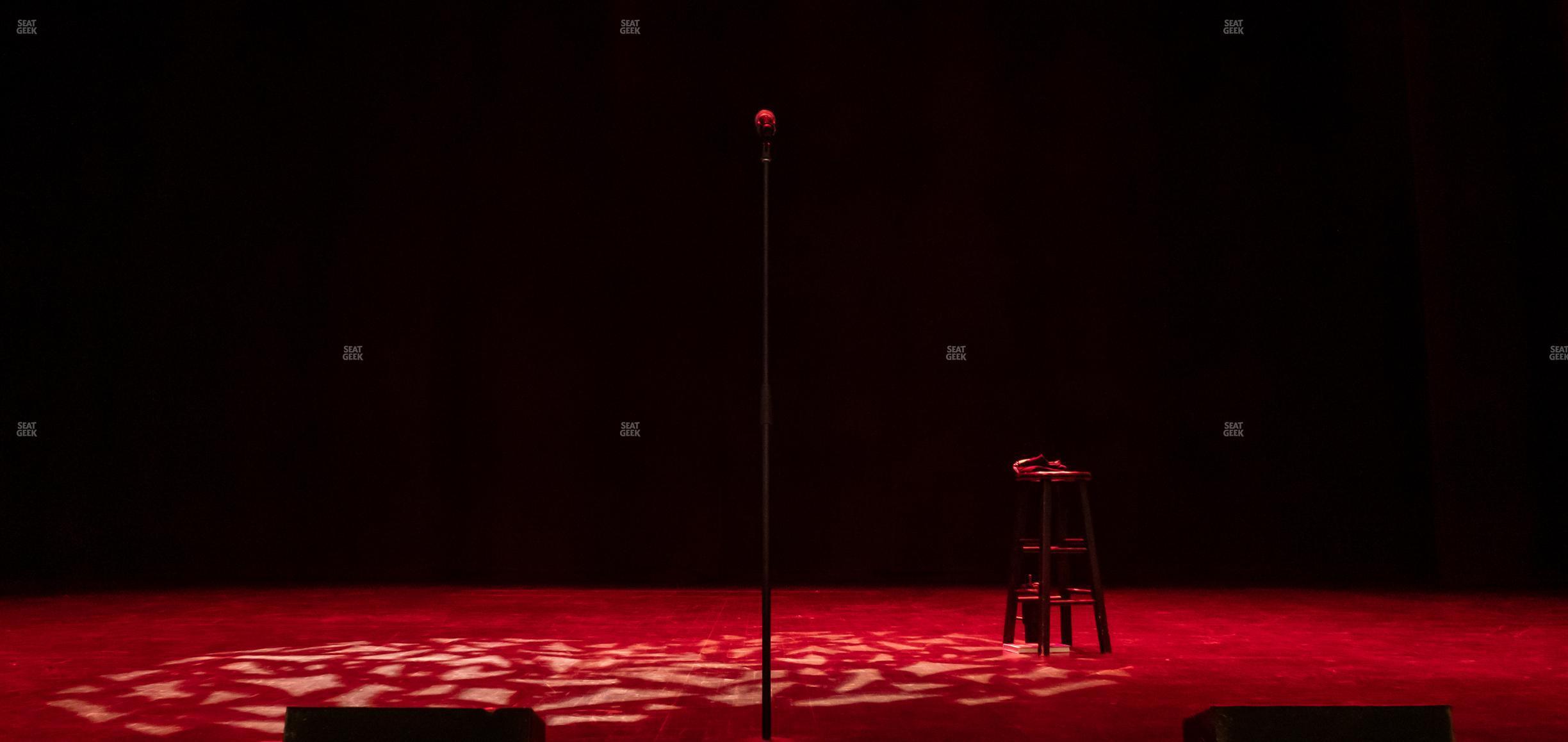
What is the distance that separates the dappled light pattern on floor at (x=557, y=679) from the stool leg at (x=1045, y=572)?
137 mm

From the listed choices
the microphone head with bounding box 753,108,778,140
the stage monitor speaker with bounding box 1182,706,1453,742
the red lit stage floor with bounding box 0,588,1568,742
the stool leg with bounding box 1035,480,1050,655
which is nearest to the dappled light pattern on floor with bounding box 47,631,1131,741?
the red lit stage floor with bounding box 0,588,1568,742

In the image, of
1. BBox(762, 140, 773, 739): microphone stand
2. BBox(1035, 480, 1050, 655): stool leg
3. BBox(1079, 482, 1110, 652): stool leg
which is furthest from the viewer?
BBox(1079, 482, 1110, 652): stool leg

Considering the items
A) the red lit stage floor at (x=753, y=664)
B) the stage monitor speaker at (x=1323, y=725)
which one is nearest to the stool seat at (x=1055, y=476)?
the red lit stage floor at (x=753, y=664)

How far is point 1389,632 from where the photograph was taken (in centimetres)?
525

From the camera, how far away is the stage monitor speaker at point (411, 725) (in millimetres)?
1505

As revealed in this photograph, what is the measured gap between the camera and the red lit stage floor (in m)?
3.34

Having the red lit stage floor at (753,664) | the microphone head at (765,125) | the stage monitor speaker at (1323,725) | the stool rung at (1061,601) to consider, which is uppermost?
the microphone head at (765,125)

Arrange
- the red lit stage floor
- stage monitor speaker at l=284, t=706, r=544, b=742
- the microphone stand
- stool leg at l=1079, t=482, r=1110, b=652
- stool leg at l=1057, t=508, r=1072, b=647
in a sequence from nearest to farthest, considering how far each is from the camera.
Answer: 1. stage monitor speaker at l=284, t=706, r=544, b=742
2. the microphone stand
3. the red lit stage floor
4. stool leg at l=1079, t=482, r=1110, b=652
5. stool leg at l=1057, t=508, r=1072, b=647

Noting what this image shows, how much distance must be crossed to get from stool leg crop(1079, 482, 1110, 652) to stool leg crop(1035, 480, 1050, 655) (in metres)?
0.14

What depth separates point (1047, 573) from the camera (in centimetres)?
429

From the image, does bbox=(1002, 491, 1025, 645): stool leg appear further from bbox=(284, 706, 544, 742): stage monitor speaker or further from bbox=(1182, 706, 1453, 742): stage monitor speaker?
bbox=(284, 706, 544, 742): stage monitor speaker

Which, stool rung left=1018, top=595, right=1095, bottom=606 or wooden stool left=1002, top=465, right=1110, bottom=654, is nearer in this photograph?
wooden stool left=1002, top=465, right=1110, bottom=654

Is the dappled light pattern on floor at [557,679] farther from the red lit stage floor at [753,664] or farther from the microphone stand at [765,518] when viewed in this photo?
the microphone stand at [765,518]

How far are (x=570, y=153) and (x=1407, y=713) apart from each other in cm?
702
